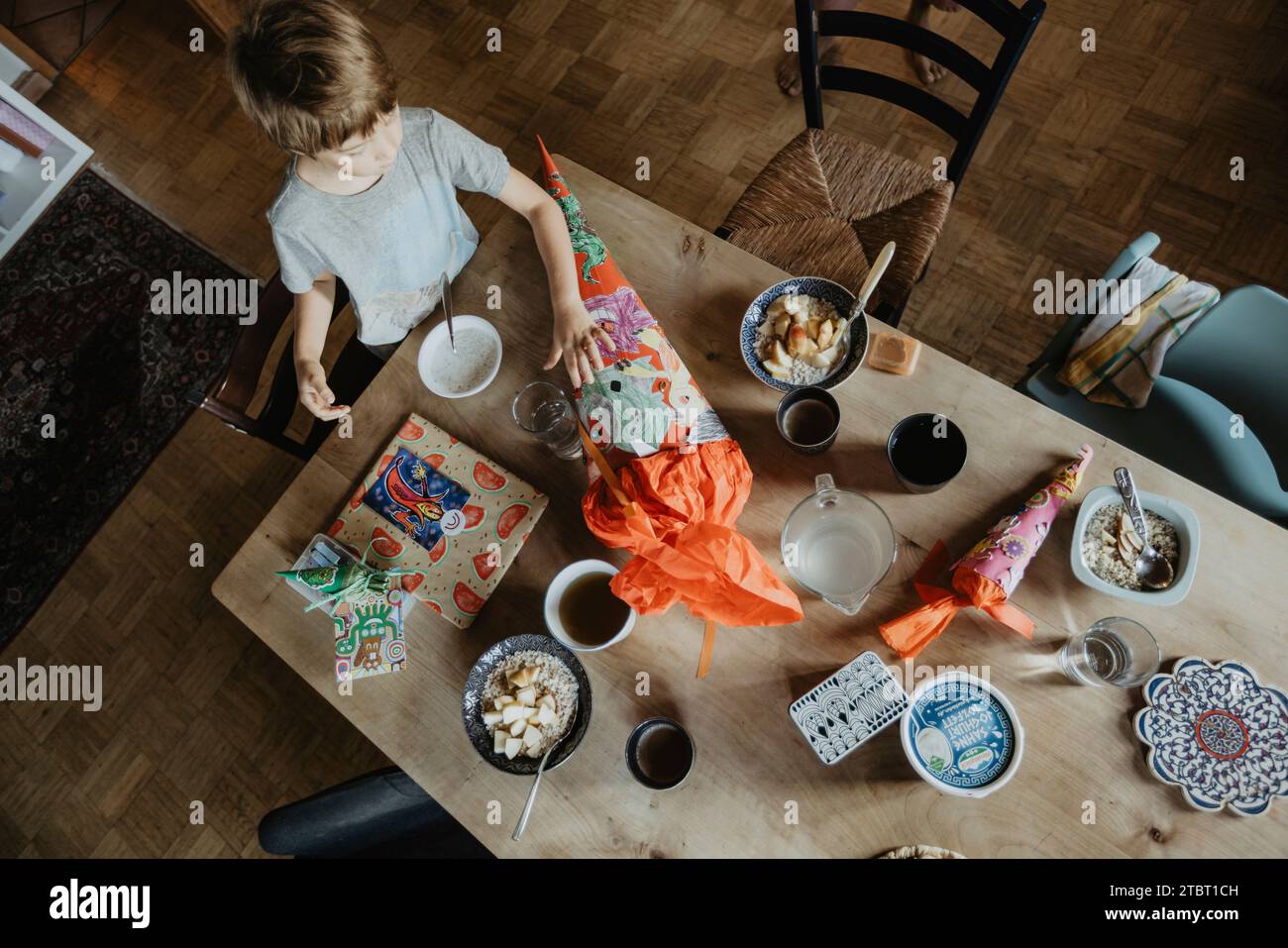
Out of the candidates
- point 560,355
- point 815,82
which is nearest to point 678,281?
point 560,355

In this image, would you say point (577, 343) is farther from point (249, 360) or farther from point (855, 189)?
point (855, 189)

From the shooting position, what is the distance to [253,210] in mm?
2562

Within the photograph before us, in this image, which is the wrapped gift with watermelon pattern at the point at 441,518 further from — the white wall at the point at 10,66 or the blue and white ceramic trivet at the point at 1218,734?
the white wall at the point at 10,66

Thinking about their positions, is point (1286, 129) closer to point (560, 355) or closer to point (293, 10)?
point (560, 355)

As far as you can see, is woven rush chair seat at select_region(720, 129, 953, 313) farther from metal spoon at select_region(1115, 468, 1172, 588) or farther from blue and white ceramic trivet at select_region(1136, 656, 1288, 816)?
blue and white ceramic trivet at select_region(1136, 656, 1288, 816)

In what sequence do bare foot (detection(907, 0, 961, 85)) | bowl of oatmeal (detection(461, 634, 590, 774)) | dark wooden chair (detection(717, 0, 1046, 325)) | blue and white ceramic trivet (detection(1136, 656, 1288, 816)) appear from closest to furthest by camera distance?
blue and white ceramic trivet (detection(1136, 656, 1288, 816)) < bowl of oatmeal (detection(461, 634, 590, 774)) < dark wooden chair (detection(717, 0, 1046, 325)) < bare foot (detection(907, 0, 961, 85))

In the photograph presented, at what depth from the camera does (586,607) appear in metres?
1.21

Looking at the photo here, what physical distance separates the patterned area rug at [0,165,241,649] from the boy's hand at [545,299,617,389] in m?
1.59

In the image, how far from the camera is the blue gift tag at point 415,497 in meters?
1.29

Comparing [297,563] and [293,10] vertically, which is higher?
[293,10]

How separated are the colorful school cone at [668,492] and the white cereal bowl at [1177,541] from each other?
397mm

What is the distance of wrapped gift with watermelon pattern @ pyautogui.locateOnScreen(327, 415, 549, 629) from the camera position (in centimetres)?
124

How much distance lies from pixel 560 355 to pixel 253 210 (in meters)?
1.78

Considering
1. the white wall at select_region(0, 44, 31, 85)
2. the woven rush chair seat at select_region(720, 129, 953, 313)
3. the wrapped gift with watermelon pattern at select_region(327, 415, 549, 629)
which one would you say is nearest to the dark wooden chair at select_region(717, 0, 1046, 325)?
the woven rush chair seat at select_region(720, 129, 953, 313)
